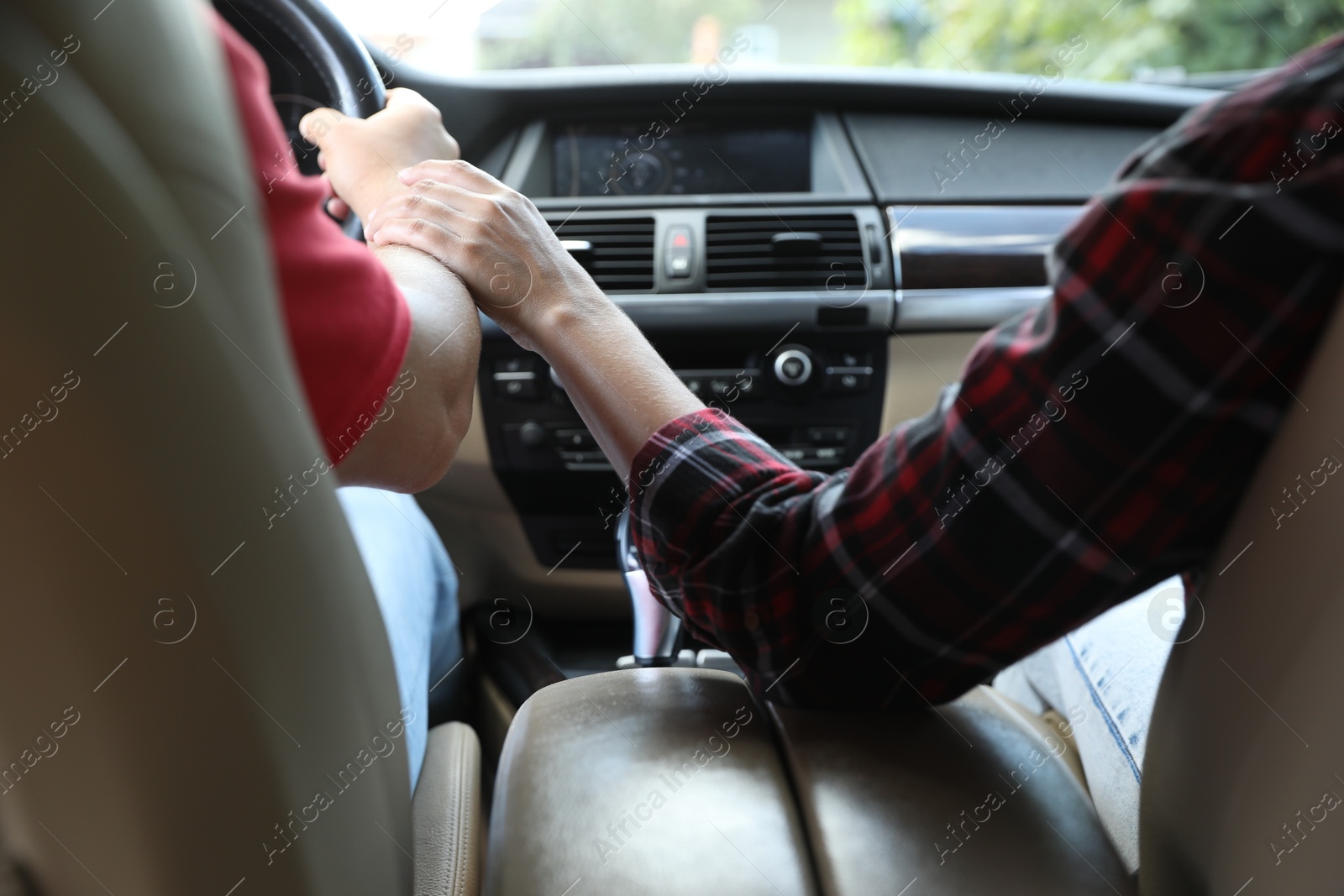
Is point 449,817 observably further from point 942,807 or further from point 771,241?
point 771,241

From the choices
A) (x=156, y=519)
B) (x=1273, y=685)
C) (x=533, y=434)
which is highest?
(x=156, y=519)

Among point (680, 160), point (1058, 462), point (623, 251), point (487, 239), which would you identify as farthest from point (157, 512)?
point (680, 160)

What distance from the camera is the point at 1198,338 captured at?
474 millimetres

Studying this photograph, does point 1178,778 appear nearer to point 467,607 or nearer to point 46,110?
point 46,110

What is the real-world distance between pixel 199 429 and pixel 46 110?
0.32 feet

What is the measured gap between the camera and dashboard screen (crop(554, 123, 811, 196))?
130 cm

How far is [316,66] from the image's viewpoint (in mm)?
706

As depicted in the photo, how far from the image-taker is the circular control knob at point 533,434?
1.29 m

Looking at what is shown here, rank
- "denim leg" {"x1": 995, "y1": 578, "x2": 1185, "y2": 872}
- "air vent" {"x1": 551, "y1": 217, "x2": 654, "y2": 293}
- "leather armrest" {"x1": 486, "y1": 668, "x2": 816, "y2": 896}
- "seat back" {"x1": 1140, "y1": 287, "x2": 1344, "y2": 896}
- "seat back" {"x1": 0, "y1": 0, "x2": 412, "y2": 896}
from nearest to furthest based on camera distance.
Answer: "seat back" {"x1": 0, "y1": 0, "x2": 412, "y2": 896} < "seat back" {"x1": 1140, "y1": 287, "x2": 1344, "y2": 896} < "leather armrest" {"x1": 486, "y1": 668, "x2": 816, "y2": 896} < "denim leg" {"x1": 995, "y1": 578, "x2": 1185, "y2": 872} < "air vent" {"x1": 551, "y1": 217, "x2": 654, "y2": 293}

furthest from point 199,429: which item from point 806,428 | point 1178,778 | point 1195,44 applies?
point 1195,44

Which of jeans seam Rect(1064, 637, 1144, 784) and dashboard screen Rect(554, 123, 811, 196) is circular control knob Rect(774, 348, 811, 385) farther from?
jeans seam Rect(1064, 637, 1144, 784)

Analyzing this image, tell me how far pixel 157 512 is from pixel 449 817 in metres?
0.36

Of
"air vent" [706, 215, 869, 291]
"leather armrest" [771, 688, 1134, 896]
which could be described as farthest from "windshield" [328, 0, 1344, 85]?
"leather armrest" [771, 688, 1134, 896]

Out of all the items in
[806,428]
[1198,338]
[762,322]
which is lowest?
[806,428]
